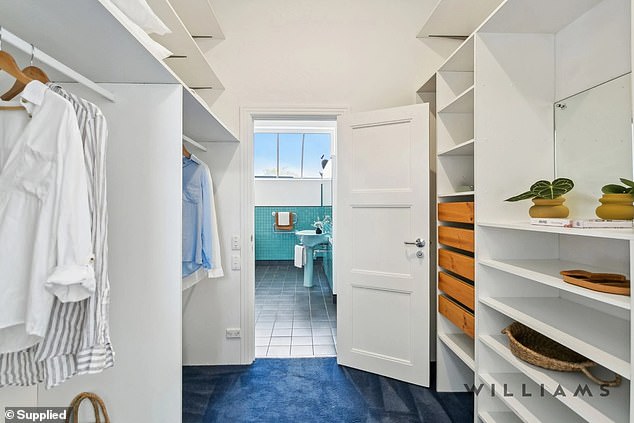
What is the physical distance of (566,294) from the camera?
1.54 m

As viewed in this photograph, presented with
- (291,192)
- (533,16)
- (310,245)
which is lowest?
(310,245)

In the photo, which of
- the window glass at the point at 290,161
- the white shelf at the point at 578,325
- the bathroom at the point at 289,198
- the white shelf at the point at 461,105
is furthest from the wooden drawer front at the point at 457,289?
the window glass at the point at 290,161

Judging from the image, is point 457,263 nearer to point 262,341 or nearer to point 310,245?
point 262,341

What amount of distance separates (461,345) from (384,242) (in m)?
0.81

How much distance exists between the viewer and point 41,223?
85cm

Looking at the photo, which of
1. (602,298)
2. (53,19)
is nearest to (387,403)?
(602,298)

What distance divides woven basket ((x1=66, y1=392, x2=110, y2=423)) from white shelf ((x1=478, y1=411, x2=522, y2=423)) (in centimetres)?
170

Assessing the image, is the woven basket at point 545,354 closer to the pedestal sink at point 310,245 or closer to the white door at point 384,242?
the white door at point 384,242

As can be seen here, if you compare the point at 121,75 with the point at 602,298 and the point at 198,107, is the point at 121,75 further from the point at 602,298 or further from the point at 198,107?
the point at 602,298

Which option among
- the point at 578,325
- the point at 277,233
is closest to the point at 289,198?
the point at 277,233

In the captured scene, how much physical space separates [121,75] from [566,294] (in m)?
2.19

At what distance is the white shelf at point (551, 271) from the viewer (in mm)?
933

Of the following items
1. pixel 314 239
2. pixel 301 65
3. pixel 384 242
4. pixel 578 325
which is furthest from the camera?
pixel 314 239

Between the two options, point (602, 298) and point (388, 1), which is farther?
point (388, 1)
